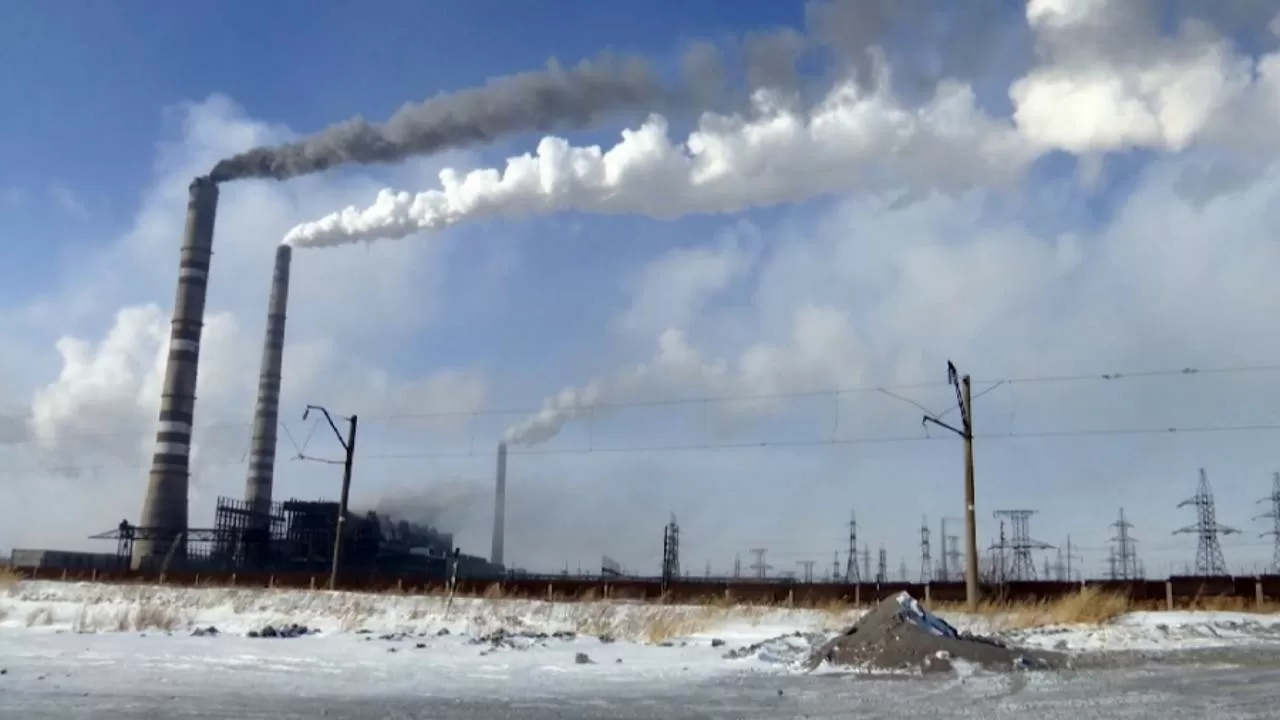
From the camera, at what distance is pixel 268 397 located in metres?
81.2

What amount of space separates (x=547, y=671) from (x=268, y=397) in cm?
7264

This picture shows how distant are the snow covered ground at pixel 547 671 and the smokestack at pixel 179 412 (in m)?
47.2

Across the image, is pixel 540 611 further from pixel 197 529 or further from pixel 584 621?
pixel 197 529

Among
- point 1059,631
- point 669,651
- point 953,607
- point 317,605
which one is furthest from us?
point 317,605

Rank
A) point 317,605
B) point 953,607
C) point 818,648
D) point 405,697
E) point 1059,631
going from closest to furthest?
point 405,697 → point 818,648 → point 1059,631 → point 953,607 → point 317,605

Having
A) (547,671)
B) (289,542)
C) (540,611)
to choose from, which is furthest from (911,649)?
(289,542)

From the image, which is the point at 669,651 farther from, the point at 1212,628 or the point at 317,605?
the point at 317,605

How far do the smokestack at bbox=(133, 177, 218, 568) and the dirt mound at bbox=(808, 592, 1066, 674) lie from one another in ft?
206

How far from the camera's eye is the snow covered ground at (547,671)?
10195 millimetres

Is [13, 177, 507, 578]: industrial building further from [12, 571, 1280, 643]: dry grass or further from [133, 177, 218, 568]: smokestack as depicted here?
[12, 571, 1280, 643]: dry grass

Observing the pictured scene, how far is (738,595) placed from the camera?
32.7 m

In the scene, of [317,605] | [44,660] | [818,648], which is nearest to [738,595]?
[317,605]

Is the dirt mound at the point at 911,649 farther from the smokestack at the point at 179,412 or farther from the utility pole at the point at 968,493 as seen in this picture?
the smokestack at the point at 179,412

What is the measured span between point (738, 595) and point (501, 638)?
16.1 meters
